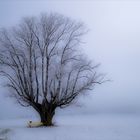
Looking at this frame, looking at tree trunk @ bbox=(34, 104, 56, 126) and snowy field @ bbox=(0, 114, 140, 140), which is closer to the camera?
snowy field @ bbox=(0, 114, 140, 140)

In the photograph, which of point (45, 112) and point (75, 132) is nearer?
point (75, 132)

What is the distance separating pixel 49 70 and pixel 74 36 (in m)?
4.25

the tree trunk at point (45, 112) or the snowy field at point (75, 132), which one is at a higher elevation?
the tree trunk at point (45, 112)

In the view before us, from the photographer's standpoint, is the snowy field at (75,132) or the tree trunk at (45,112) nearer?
the snowy field at (75,132)

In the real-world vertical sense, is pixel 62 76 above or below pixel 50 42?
below

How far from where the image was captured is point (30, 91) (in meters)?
29.4

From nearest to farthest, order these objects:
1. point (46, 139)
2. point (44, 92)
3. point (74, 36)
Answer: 1. point (46, 139)
2. point (44, 92)
3. point (74, 36)

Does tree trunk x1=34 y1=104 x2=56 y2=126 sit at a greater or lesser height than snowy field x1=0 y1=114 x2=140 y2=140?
greater

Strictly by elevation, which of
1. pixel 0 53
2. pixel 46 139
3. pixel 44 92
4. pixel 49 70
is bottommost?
pixel 46 139

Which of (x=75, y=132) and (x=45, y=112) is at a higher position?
(x=45, y=112)

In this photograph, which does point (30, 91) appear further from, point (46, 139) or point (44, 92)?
point (46, 139)

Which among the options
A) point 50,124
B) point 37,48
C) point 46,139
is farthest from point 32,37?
point 46,139

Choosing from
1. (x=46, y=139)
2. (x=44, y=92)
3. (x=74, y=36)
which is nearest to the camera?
(x=46, y=139)

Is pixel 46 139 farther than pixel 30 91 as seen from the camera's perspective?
No
